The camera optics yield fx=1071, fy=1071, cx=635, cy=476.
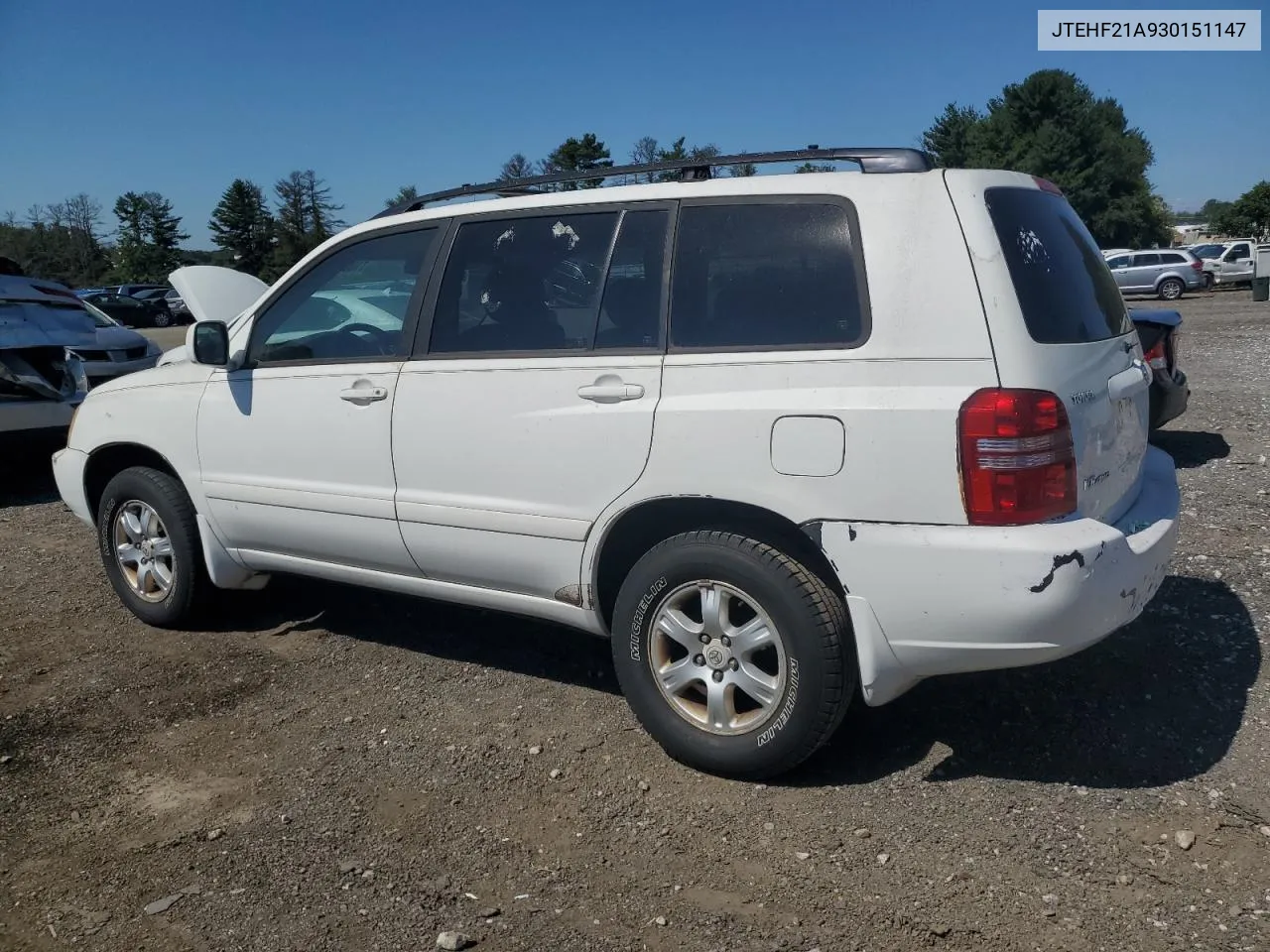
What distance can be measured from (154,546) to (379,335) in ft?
5.62

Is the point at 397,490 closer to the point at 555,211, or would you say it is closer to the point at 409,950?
the point at 555,211

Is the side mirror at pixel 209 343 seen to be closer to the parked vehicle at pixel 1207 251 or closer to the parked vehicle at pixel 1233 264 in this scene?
the parked vehicle at pixel 1233 264

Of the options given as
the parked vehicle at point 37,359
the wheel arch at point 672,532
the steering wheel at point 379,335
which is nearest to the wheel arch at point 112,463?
the steering wheel at point 379,335

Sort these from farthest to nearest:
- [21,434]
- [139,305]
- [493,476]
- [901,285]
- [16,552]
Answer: [139,305] → [21,434] → [16,552] → [493,476] → [901,285]

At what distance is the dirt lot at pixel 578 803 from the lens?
9.07 feet

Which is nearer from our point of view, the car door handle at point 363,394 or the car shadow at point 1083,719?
the car shadow at point 1083,719

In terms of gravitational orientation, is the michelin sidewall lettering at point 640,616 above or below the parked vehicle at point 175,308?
below

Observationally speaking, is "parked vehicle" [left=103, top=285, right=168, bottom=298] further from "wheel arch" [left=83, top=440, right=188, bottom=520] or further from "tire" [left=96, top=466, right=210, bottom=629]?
"tire" [left=96, top=466, right=210, bottom=629]

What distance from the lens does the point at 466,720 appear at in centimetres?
398

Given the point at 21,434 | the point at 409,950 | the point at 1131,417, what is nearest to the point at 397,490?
the point at 409,950

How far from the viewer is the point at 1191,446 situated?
790cm

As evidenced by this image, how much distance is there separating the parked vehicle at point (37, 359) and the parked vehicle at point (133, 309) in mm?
29757

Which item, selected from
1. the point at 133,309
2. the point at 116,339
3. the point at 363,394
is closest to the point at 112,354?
the point at 116,339

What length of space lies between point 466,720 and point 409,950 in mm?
1340
